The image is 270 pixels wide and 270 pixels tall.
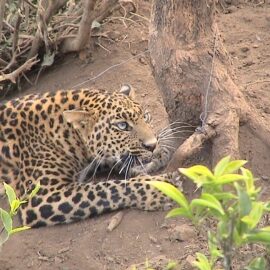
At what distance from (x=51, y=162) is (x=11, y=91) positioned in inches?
93.5

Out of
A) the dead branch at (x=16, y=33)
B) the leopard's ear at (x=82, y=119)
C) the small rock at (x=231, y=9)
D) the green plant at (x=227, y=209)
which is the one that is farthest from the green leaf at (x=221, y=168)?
the small rock at (x=231, y=9)

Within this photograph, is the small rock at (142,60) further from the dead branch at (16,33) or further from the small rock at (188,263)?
the small rock at (188,263)

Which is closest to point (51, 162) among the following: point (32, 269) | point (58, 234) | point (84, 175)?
point (84, 175)

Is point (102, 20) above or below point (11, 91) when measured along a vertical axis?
above

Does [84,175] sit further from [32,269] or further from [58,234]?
[32,269]

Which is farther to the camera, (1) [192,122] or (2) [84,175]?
(2) [84,175]

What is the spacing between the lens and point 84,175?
21.7ft

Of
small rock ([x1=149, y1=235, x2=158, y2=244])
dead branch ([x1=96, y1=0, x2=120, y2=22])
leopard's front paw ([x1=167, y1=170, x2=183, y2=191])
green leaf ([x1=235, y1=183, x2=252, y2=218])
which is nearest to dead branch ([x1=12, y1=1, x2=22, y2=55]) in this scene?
dead branch ([x1=96, y1=0, x2=120, y2=22])

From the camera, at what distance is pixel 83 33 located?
327 inches

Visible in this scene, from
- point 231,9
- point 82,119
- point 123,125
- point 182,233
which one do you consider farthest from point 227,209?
point 231,9

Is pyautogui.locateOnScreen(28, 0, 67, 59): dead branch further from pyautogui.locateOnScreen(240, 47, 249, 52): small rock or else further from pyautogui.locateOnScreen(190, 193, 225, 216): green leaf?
pyautogui.locateOnScreen(190, 193, 225, 216): green leaf

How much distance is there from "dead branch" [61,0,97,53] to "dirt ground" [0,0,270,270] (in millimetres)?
202

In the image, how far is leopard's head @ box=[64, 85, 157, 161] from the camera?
622 cm

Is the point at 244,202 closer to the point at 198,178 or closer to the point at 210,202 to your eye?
the point at 210,202
